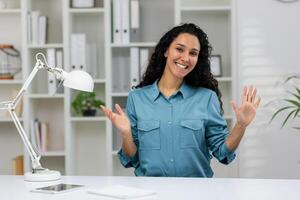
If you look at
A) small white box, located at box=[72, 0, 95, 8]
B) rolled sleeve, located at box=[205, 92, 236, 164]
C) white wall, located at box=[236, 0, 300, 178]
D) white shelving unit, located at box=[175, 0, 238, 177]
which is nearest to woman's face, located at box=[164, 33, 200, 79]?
rolled sleeve, located at box=[205, 92, 236, 164]

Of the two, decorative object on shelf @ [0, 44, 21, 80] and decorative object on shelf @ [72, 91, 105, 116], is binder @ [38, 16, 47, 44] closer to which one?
decorative object on shelf @ [0, 44, 21, 80]

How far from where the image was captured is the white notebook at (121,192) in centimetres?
186

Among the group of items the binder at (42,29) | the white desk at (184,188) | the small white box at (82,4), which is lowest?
the white desk at (184,188)

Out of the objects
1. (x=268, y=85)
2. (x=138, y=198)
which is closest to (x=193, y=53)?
(x=138, y=198)

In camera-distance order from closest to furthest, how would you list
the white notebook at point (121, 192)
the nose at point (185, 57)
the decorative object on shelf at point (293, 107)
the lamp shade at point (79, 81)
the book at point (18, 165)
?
the white notebook at point (121, 192) < the lamp shade at point (79, 81) < the nose at point (185, 57) < the decorative object on shelf at point (293, 107) < the book at point (18, 165)

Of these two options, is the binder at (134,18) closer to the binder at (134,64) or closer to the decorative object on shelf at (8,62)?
the binder at (134,64)

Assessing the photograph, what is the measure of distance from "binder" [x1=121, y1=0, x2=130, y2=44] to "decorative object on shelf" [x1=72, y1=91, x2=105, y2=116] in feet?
1.59

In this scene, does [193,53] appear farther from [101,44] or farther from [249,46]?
[101,44]

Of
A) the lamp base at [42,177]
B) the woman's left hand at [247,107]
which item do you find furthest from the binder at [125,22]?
the lamp base at [42,177]

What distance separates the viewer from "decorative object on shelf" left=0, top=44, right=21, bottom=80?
4.02 m

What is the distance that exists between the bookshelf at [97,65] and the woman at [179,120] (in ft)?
3.76

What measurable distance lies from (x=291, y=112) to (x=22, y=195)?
2026mm

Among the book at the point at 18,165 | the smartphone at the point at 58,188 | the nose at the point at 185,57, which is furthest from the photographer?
the book at the point at 18,165

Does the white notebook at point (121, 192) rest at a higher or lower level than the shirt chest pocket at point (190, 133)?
lower
